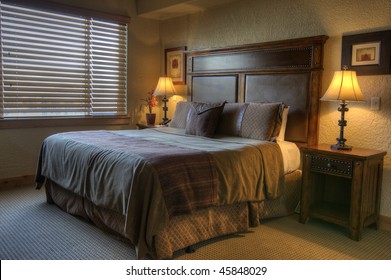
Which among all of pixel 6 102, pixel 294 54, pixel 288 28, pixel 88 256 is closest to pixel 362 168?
pixel 294 54

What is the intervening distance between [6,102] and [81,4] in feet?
5.09

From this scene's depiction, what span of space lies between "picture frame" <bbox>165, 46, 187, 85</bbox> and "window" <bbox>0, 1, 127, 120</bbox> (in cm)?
64

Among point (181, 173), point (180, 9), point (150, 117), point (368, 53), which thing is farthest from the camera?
point (150, 117)

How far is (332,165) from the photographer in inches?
122

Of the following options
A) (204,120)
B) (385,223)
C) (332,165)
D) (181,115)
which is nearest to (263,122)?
(204,120)

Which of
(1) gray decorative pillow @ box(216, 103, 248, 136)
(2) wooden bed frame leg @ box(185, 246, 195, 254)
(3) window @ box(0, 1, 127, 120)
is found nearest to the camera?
(2) wooden bed frame leg @ box(185, 246, 195, 254)

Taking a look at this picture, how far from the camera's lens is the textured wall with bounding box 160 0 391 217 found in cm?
323

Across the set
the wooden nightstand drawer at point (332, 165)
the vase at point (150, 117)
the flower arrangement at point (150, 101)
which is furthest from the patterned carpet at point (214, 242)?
the flower arrangement at point (150, 101)

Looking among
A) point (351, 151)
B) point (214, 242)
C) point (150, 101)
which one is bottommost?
point (214, 242)

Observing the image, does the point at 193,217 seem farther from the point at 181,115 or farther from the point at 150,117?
the point at 150,117

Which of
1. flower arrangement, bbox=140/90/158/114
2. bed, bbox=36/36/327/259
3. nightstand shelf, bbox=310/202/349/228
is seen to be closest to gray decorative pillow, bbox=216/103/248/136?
bed, bbox=36/36/327/259

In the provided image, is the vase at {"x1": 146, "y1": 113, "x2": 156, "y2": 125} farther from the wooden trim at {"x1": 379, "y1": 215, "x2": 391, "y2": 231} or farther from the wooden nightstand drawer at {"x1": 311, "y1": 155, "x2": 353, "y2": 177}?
the wooden trim at {"x1": 379, "y1": 215, "x2": 391, "y2": 231}

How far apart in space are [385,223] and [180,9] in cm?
348

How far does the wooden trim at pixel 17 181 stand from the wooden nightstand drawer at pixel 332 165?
11.0ft
